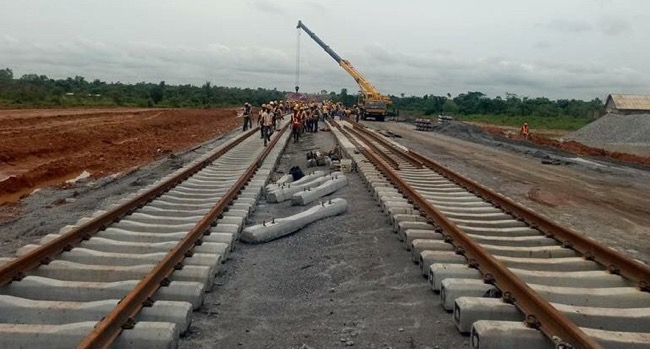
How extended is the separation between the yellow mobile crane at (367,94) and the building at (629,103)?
65.6 feet

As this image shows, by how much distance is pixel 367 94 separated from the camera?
6000 centimetres

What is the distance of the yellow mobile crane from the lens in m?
59.0

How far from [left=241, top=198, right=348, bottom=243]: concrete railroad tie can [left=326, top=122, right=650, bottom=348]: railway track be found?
31.4 inches

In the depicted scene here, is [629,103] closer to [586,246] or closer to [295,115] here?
[295,115]

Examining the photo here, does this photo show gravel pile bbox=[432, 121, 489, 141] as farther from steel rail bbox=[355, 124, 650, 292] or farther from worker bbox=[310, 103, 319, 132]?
steel rail bbox=[355, 124, 650, 292]

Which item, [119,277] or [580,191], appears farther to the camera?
[580,191]

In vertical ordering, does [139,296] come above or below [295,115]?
below

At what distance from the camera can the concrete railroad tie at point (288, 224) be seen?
8.61 metres

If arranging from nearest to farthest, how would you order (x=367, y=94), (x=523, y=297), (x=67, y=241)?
(x=523, y=297), (x=67, y=241), (x=367, y=94)

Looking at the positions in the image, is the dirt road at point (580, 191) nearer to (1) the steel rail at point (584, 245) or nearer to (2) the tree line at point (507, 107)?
(1) the steel rail at point (584, 245)

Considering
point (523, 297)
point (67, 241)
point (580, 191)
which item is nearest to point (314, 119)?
point (580, 191)

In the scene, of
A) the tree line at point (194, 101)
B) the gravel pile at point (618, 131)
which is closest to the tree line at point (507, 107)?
the tree line at point (194, 101)

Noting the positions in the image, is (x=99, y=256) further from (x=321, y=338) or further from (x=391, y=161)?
(x=391, y=161)

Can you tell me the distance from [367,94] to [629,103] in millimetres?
23929
